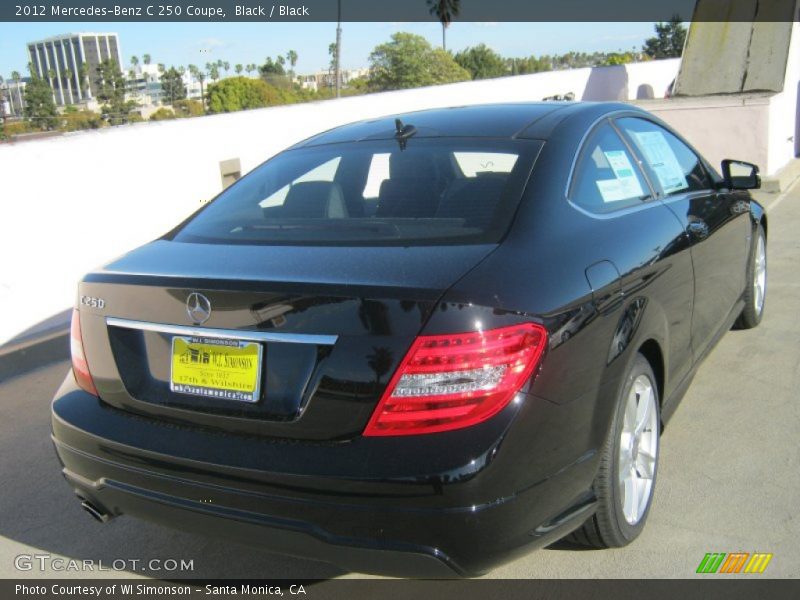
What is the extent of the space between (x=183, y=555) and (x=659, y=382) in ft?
6.65

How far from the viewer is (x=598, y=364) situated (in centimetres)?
253

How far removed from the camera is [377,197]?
310cm

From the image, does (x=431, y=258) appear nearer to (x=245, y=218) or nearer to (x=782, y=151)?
(x=245, y=218)

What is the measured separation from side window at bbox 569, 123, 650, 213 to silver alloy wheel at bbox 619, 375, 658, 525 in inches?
27.3

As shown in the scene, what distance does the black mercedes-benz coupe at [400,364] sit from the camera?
7.13 feet

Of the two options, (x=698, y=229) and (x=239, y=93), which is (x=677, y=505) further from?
(x=239, y=93)

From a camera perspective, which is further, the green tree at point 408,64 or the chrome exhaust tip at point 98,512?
the green tree at point 408,64

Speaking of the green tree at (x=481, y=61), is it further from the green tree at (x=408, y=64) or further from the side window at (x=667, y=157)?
the side window at (x=667, y=157)

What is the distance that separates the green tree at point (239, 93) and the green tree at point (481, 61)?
31.1 metres

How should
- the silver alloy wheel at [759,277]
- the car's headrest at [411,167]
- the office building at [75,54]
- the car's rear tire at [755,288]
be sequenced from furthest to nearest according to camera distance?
the office building at [75,54] < the silver alloy wheel at [759,277] < the car's rear tire at [755,288] < the car's headrest at [411,167]

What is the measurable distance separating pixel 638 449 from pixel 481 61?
73.4 m

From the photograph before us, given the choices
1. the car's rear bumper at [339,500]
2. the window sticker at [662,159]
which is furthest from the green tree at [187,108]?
the car's rear bumper at [339,500]

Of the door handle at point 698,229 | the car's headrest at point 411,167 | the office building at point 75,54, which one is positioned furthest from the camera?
the office building at point 75,54

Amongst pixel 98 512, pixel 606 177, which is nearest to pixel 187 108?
pixel 606 177
